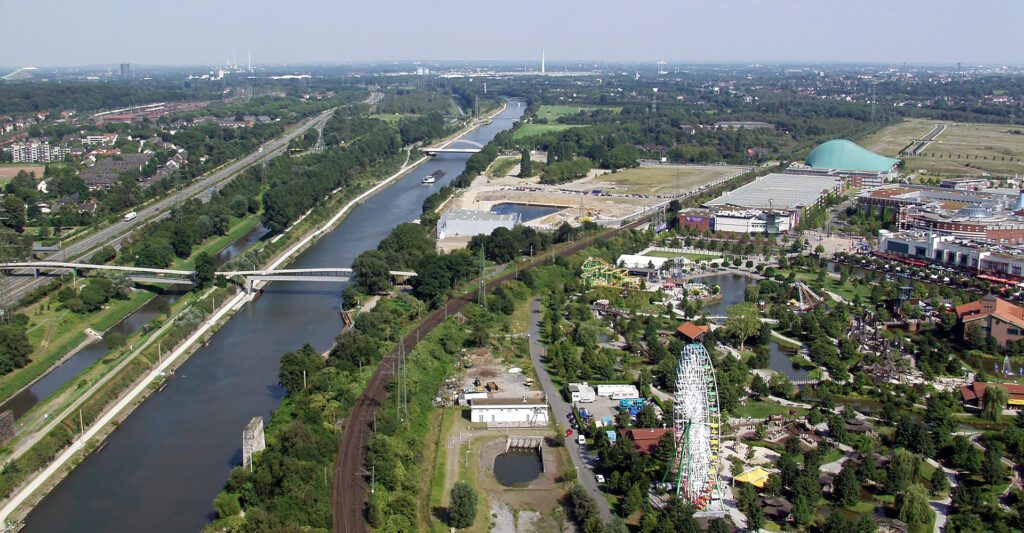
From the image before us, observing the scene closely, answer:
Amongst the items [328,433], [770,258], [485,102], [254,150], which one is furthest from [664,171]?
[485,102]

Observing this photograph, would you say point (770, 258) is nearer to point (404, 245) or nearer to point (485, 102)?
point (404, 245)

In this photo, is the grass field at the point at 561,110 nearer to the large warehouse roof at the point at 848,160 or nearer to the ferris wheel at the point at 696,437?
the large warehouse roof at the point at 848,160

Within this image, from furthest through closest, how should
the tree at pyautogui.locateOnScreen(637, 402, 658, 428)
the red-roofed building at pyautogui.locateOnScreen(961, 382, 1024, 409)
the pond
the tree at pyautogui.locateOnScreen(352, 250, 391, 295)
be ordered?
1. the tree at pyautogui.locateOnScreen(352, 250, 391, 295)
2. the red-roofed building at pyautogui.locateOnScreen(961, 382, 1024, 409)
3. the tree at pyautogui.locateOnScreen(637, 402, 658, 428)
4. the pond

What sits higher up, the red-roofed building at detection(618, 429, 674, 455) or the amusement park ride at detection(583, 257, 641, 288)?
the amusement park ride at detection(583, 257, 641, 288)

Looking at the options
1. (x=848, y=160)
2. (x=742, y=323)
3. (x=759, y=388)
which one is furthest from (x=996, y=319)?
(x=848, y=160)

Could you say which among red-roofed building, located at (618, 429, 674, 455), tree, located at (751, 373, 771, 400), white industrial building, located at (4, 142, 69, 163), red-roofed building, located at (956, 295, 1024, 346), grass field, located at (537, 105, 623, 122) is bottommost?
red-roofed building, located at (618, 429, 674, 455)

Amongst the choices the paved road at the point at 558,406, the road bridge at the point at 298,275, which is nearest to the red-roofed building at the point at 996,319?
the paved road at the point at 558,406

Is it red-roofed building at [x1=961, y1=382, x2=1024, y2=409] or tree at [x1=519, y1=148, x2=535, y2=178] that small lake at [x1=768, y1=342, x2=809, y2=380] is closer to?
red-roofed building at [x1=961, y1=382, x2=1024, y2=409]

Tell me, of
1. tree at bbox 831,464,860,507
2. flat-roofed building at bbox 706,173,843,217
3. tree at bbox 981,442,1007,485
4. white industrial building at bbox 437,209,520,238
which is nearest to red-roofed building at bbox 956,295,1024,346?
tree at bbox 981,442,1007,485
